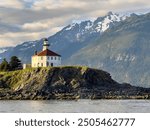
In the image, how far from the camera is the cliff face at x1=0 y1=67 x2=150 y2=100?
132125 mm

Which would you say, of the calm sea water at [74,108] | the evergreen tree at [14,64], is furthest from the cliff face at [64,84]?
the calm sea water at [74,108]

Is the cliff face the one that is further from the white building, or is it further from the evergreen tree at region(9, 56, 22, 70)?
the evergreen tree at region(9, 56, 22, 70)

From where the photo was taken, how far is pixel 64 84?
5482 inches

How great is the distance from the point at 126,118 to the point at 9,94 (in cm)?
10366

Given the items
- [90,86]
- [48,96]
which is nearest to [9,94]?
[48,96]

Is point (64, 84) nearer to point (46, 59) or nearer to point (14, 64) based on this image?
point (46, 59)

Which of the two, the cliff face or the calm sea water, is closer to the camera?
the calm sea water

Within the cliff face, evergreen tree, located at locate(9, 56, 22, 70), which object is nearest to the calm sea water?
the cliff face

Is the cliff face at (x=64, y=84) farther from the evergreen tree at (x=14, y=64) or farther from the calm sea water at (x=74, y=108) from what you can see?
the calm sea water at (x=74, y=108)

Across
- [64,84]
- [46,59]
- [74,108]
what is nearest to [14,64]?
[46,59]

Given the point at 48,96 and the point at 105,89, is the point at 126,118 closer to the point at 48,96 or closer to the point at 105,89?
the point at 48,96

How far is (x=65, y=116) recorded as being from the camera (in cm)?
2998

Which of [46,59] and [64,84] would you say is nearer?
[64,84]

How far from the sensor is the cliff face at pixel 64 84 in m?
132
